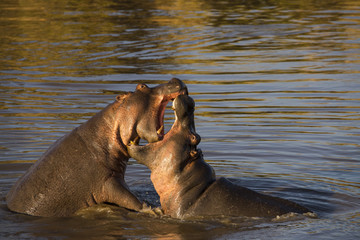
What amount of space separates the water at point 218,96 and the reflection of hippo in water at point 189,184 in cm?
15

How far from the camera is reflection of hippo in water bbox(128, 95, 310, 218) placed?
24.8 ft

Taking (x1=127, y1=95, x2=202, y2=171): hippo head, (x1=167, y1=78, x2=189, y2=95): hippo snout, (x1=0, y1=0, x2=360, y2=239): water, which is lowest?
(x1=0, y1=0, x2=360, y2=239): water

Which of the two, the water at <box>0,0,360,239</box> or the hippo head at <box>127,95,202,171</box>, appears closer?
the hippo head at <box>127,95,202,171</box>

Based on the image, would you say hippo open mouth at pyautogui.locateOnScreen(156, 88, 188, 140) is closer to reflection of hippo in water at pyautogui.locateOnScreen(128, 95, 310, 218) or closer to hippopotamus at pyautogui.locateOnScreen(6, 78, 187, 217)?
hippopotamus at pyautogui.locateOnScreen(6, 78, 187, 217)

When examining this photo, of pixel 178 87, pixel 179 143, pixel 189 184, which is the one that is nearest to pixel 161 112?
pixel 178 87

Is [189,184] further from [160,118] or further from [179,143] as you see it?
[160,118]

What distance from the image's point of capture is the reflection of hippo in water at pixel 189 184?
756cm

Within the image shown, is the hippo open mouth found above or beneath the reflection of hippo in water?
above

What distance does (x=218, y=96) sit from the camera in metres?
14.4

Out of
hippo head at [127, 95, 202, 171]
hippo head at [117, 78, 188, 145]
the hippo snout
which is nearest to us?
hippo head at [127, 95, 202, 171]

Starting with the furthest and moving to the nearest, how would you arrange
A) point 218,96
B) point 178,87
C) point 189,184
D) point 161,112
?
point 218,96, point 161,112, point 178,87, point 189,184

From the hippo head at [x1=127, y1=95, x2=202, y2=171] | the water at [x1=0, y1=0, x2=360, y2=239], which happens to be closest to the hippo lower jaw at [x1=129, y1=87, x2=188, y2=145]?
the hippo head at [x1=127, y1=95, x2=202, y2=171]

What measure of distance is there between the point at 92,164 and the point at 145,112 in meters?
0.80

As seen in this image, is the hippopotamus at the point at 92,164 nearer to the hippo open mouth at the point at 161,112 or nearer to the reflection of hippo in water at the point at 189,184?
the hippo open mouth at the point at 161,112
